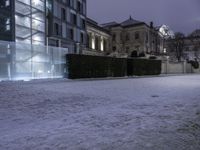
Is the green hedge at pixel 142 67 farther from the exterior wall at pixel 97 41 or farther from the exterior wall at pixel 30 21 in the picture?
the exterior wall at pixel 97 41

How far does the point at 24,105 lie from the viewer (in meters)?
6.19

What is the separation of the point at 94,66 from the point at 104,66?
1293 millimetres

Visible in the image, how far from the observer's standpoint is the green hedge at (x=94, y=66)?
53.7 ft

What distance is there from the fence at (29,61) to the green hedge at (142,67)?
7.60 m

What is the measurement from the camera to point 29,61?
15.4 m

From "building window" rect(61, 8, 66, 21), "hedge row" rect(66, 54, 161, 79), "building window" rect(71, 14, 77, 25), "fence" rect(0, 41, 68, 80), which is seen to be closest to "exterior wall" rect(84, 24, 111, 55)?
"building window" rect(71, 14, 77, 25)

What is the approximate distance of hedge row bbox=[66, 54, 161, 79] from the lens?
54.0ft

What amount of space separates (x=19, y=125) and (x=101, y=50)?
45637 millimetres

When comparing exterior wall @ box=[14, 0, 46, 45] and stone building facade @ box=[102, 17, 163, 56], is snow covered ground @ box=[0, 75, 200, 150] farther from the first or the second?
stone building facade @ box=[102, 17, 163, 56]

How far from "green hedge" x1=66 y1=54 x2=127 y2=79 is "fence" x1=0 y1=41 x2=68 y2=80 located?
0.85m

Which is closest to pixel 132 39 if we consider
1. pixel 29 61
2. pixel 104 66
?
pixel 104 66

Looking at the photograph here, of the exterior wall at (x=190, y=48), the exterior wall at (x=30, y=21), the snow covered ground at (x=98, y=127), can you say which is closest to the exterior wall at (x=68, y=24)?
the exterior wall at (x=30, y=21)

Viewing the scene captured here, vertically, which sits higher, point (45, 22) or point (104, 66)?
point (45, 22)

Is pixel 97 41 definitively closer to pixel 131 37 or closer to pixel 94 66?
pixel 131 37
